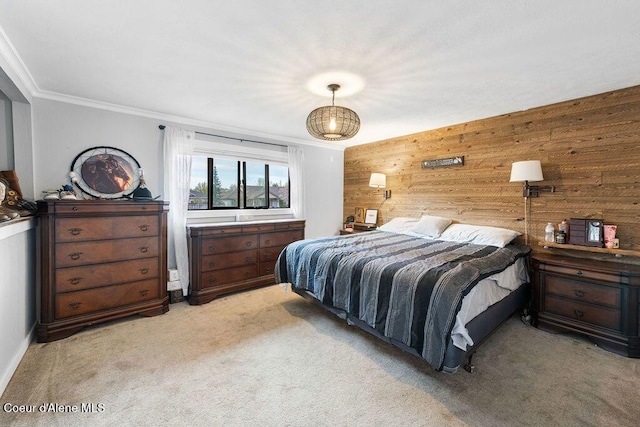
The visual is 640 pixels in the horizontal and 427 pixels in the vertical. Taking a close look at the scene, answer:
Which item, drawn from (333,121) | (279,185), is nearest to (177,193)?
(279,185)

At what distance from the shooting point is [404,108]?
321cm

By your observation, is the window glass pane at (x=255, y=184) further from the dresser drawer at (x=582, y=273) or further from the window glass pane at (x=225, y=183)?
the dresser drawer at (x=582, y=273)

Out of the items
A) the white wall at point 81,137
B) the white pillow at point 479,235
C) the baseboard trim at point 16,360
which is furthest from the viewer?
the white pillow at point 479,235

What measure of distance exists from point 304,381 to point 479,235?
2.60 metres

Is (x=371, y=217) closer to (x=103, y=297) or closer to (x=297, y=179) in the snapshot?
(x=297, y=179)

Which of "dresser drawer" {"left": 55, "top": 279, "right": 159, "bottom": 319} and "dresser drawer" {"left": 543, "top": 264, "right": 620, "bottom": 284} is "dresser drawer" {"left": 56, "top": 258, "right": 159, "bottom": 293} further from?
"dresser drawer" {"left": 543, "top": 264, "right": 620, "bottom": 284}

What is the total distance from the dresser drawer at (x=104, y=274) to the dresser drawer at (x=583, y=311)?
13.4ft

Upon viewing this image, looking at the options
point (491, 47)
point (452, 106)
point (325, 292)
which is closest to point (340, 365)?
point (325, 292)

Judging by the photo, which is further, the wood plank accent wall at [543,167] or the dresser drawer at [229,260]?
the dresser drawer at [229,260]

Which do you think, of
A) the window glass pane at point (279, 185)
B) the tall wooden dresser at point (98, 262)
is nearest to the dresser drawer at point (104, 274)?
the tall wooden dresser at point (98, 262)

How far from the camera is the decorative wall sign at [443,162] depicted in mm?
3843

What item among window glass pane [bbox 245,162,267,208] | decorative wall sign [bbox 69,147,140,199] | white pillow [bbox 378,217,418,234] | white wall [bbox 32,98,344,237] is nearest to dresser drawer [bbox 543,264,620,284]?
white pillow [bbox 378,217,418,234]

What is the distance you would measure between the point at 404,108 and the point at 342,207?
269 cm

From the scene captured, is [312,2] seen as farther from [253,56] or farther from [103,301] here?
[103,301]
